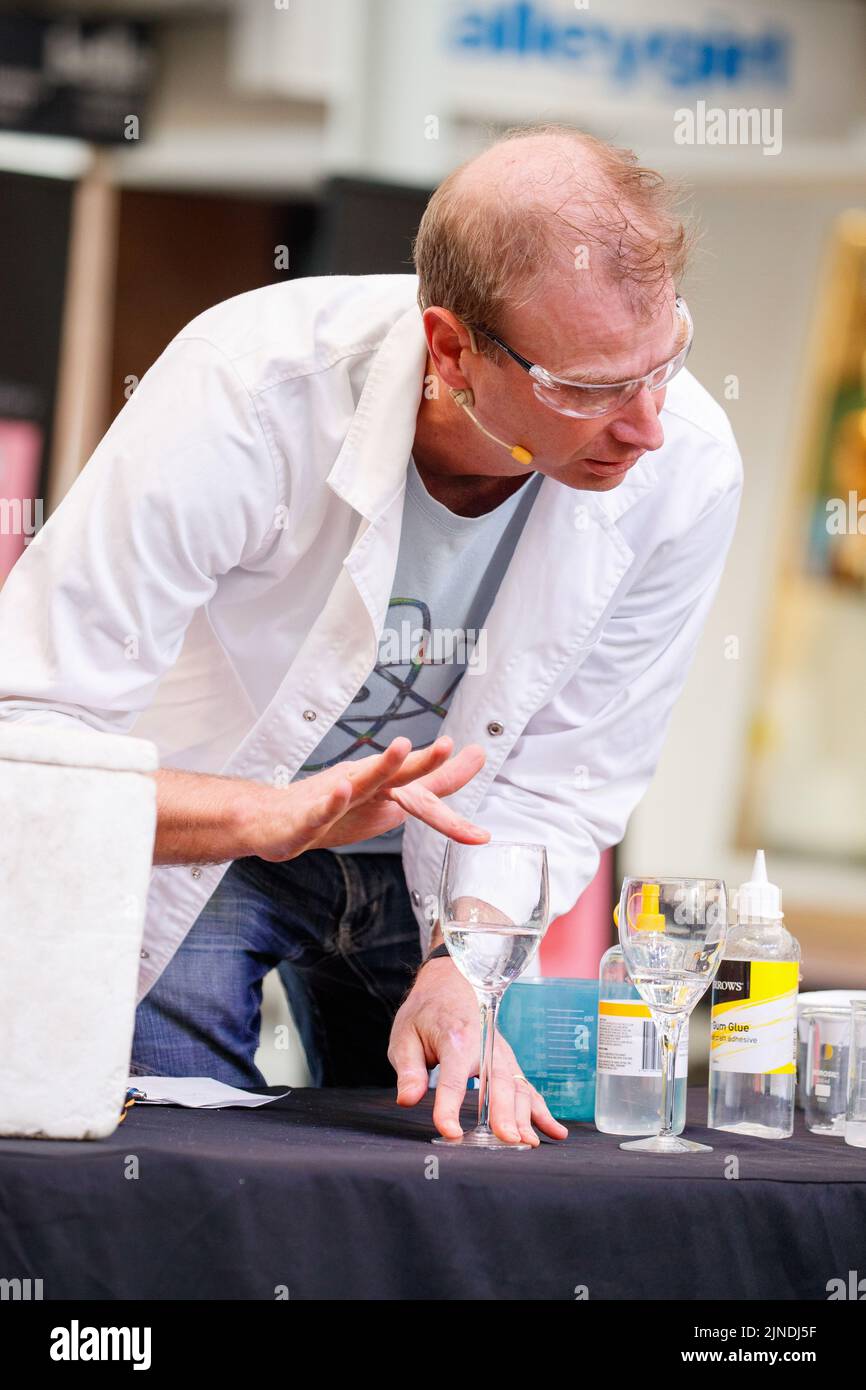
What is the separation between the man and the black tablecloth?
17 cm

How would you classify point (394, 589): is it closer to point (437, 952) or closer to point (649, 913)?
point (437, 952)

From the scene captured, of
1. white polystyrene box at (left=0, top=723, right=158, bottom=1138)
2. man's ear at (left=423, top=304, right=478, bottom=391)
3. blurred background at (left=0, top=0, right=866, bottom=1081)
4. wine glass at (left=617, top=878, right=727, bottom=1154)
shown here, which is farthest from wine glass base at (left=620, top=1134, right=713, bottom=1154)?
blurred background at (left=0, top=0, right=866, bottom=1081)

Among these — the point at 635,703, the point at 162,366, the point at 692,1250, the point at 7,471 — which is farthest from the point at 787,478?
the point at 692,1250

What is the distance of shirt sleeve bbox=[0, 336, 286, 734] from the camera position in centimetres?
131

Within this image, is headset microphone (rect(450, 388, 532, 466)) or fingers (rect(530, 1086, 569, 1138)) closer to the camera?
fingers (rect(530, 1086, 569, 1138))

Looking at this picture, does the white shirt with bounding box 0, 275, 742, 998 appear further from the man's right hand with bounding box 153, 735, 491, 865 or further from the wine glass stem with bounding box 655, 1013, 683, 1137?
the wine glass stem with bounding box 655, 1013, 683, 1137

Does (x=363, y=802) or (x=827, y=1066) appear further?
(x=827, y=1066)

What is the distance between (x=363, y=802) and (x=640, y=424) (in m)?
0.46

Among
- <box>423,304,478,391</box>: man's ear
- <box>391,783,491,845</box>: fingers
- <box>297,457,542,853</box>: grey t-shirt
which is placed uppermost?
<box>423,304,478,391</box>: man's ear

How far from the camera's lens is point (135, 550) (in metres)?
1.35

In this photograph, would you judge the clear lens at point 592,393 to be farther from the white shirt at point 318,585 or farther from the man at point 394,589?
the white shirt at point 318,585

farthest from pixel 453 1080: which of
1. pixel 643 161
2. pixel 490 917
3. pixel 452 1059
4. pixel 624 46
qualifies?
pixel 643 161
